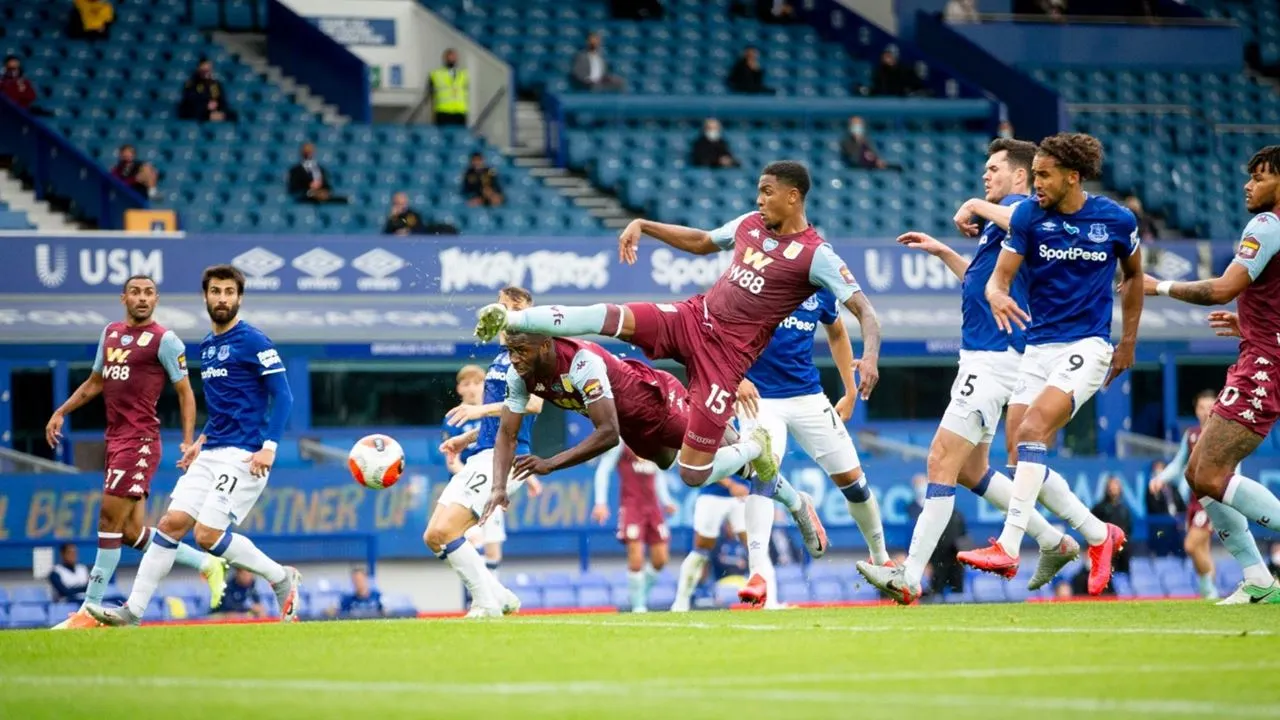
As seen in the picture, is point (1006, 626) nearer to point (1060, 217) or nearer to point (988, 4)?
point (1060, 217)

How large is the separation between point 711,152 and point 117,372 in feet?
54.7

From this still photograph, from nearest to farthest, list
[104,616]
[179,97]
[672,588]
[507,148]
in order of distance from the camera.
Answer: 1. [104,616]
2. [672,588]
3. [179,97]
4. [507,148]

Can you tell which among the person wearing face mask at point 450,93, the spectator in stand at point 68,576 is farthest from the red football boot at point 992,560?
the person wearing face mask at point 450,93

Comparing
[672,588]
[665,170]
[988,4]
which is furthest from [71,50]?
[988,4]

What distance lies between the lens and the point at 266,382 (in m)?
12.6

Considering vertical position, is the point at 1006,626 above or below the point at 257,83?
below

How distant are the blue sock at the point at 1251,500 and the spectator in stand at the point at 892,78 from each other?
21.1 m

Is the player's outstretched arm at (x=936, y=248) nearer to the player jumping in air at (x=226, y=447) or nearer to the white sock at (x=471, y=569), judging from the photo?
the white sock at (x=471, y=569)

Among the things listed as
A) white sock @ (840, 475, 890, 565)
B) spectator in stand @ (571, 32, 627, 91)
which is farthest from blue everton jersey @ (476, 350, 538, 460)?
spectator in stand @ (571, 32, 627, 91)

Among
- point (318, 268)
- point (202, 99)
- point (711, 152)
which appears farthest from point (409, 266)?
point (711, 152)

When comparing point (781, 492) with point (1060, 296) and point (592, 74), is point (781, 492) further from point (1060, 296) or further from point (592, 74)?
point (592, 74)

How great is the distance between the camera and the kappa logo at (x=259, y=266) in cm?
2278

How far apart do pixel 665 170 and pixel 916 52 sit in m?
6.20

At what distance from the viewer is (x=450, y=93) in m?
28.7
